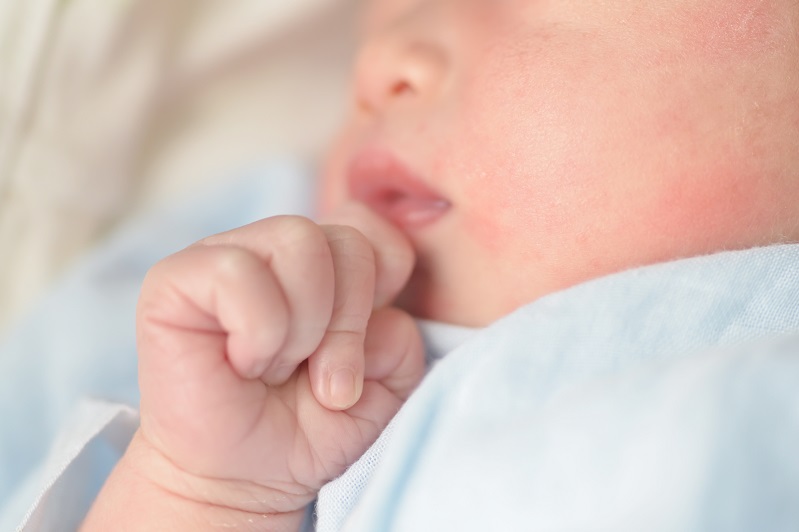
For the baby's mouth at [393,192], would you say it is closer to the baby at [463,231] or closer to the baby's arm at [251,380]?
the baby at [463,231]

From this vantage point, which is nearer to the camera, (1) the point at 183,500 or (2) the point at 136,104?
(1) the point at 183,500

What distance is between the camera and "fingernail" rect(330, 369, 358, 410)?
73cm

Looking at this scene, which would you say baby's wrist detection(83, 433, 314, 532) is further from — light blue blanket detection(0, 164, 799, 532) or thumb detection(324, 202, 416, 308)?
thumb detection(324, 202, 416, 308)

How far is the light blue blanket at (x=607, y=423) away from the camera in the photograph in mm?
583

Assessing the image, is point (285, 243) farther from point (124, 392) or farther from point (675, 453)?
point (124, 392)

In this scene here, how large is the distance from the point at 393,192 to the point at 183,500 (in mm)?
396

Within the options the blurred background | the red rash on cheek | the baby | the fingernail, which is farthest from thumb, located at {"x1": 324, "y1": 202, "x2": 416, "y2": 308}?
the blurred background

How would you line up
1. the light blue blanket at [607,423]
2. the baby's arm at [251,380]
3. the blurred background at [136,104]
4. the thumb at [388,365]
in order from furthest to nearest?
the blurred background at [136,104] < the thumb at [388,365] < the baby's arm at [251,380] < the light blue blanket at [607,423]

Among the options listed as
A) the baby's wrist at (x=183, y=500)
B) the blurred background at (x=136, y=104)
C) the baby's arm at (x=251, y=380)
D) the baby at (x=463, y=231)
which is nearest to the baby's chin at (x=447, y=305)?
the baby at (x=463, y=231)

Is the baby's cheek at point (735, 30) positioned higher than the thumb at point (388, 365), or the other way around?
the baby's cheek at point (735, 30)

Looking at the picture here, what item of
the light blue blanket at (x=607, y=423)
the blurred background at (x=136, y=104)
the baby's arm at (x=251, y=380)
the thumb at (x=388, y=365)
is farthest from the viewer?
the blurred background at (x=136, y=104)

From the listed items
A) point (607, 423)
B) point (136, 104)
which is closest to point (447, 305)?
point (607, 423)

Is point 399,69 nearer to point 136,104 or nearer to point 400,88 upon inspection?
point 400,88

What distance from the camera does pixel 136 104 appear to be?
1.24m
